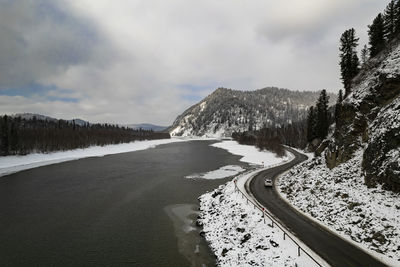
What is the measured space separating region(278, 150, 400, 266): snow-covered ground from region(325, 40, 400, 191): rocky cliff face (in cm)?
145

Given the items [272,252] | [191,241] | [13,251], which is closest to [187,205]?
[191,241]

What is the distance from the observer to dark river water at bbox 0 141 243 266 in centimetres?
1662

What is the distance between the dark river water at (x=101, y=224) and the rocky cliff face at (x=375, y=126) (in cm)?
1745

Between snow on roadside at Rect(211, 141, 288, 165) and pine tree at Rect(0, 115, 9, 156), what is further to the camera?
pine tree at Rect(0, 115, 9, 156)

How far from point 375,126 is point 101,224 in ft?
107

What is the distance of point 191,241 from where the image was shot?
63.2ft

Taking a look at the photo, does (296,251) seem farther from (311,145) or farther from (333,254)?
(311,145)

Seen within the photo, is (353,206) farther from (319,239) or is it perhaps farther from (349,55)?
(349,55)

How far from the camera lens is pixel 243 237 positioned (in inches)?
718

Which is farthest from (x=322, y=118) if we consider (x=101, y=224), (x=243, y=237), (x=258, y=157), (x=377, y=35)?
(x=101, y=224)

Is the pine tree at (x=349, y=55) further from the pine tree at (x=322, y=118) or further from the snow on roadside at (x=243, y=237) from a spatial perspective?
the snow on roadside at (x=243, y=237)

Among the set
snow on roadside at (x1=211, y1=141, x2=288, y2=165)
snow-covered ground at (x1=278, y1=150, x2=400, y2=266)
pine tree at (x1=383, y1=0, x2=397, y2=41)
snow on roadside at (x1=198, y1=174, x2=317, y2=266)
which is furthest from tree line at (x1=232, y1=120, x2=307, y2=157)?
snow on roadside at (x1=198, y1=174, x2=317, y2=266)

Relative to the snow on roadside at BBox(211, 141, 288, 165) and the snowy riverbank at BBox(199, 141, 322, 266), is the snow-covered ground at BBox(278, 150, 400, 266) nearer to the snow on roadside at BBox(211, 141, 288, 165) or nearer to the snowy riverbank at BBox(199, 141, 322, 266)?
the snowy riverbank at BBox(199, 141, 322, 266)

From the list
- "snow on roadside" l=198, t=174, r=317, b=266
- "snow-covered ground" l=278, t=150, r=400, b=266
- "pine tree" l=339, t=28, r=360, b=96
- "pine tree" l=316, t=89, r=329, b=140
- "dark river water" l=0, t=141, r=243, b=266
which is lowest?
"dark river water" l=0, t=141, r=243, b=266
